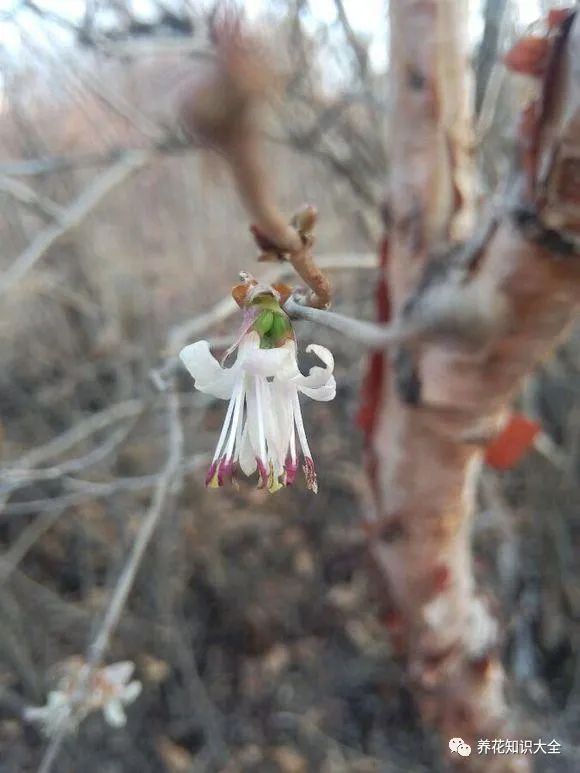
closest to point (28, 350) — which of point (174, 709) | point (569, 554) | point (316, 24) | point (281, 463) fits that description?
point (174, 709)

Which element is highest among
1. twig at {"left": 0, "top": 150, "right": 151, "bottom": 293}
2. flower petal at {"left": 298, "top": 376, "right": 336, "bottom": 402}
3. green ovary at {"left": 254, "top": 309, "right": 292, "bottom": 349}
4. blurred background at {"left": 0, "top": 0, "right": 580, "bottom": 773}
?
twig at {"left": 0, "top": 150, "right": 151, "bottom": 293}

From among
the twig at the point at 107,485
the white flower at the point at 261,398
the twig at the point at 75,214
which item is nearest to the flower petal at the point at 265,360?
the white flower at the point at 261,398

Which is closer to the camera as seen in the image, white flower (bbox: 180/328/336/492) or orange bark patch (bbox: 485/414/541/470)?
white flower (bbox: 180/328/336/492)

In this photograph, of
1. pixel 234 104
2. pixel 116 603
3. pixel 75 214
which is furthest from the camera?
pixel 75 214

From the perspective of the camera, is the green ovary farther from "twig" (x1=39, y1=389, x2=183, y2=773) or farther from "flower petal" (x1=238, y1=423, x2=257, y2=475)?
"twig" (x1=39, y1=389, x2=183, y2=773)

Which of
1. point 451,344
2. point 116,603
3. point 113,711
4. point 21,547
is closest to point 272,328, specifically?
point 451,344

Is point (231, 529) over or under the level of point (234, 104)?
under

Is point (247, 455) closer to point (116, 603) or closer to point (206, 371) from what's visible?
point (206, 371)

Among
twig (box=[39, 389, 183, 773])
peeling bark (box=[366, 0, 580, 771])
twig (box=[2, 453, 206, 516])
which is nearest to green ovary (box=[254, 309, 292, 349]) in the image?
peeling bark (box=[366, 0, 580, 771])
